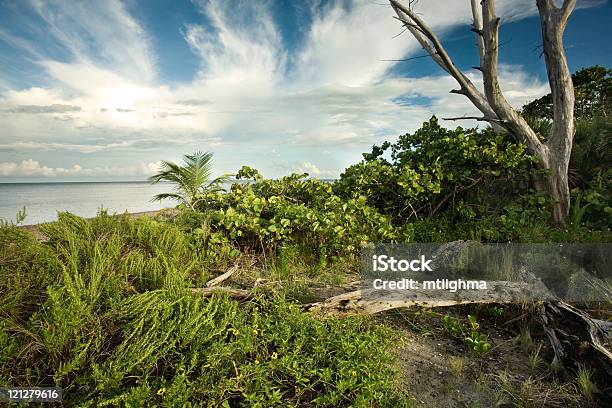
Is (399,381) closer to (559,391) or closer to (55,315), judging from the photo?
(559,391)

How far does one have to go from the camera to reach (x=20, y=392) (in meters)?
1.85

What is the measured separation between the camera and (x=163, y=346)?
215 cm

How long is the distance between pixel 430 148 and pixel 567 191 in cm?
258

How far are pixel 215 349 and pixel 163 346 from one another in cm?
35

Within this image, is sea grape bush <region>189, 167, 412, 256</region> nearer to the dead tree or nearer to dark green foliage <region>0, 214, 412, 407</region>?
dark green foliage <region>0, 214, 412, 407</region>

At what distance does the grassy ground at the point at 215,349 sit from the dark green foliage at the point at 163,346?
0.01 metres

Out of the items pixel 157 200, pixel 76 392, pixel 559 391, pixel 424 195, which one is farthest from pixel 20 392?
pixel 424 195

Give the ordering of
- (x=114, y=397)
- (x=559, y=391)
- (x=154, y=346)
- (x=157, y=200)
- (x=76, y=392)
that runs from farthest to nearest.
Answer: (x=157, y=200) < (x=559, y=391) < (x=154, y=346) < (x=76, y=392) < (x=114, y=397)

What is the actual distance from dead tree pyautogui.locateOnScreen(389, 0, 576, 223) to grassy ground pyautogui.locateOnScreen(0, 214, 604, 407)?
4.09 metres

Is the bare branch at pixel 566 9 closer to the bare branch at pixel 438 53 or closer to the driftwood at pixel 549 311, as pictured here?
the bare branch at pixel 438 53

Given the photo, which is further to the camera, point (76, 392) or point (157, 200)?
point (157, 200)

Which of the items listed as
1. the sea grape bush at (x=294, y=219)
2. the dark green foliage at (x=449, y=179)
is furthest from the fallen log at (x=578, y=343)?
the dark green foliage at (x=449, y=179)

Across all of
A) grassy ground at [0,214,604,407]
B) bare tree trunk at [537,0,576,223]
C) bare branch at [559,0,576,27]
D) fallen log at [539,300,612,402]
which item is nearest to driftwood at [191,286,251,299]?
grassy ground at [0,214,604,407]

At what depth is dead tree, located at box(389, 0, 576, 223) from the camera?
5.89 m
